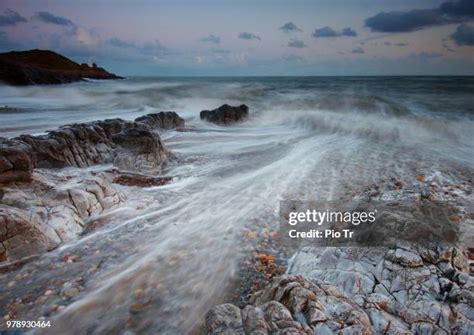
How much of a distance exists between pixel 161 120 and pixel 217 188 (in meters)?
7.52

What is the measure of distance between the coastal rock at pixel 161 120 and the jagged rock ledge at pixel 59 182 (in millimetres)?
3600

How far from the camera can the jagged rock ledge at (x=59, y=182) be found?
4.21 meters

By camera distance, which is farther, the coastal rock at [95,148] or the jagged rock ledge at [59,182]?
the coastal rock at [95,148]

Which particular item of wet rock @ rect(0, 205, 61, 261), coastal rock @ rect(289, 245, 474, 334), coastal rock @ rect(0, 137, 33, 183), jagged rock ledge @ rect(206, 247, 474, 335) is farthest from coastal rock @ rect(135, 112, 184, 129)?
jagged rock ledge @ rect(206, 247, 474, 335)

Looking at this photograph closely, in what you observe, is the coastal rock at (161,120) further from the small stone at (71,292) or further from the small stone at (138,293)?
the small stone at (138,293)

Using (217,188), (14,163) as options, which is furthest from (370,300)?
(14,163)

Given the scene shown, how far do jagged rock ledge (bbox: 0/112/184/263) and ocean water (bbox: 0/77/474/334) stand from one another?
312 mm

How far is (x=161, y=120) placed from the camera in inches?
528

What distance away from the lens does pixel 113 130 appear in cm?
954

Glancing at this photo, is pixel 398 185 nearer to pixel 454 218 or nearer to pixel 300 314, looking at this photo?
pixel 454 218

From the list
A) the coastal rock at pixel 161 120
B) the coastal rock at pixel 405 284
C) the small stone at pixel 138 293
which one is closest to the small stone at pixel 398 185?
the coastal rock at pixel 405 284

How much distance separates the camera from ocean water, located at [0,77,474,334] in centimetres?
361

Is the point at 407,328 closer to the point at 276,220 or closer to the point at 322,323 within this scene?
the point at 322,323

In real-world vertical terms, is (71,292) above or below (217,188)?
below
